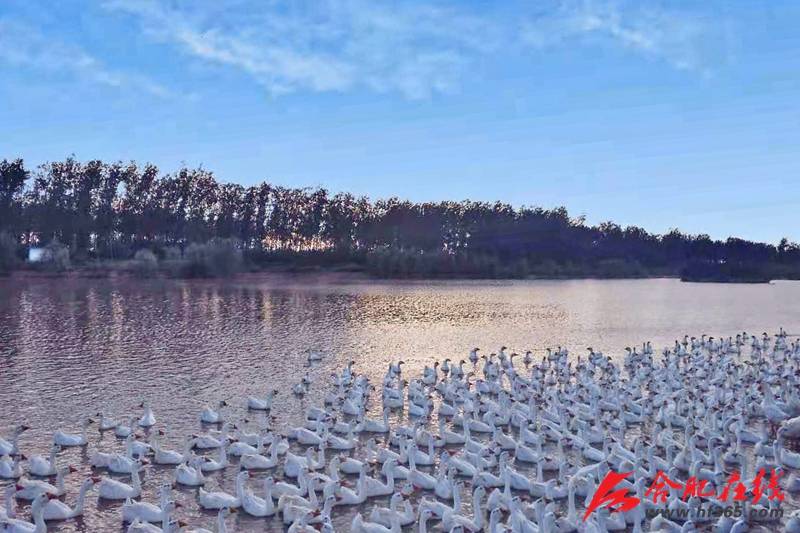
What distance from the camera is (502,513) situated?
13.5 metres

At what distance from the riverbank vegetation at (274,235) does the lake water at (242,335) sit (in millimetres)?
19651

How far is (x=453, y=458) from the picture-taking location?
15.6 meters

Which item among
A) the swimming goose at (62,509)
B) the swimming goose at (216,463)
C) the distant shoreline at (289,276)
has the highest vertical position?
the distant shoreline at (289,276)

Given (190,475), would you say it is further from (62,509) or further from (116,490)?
(62,509)

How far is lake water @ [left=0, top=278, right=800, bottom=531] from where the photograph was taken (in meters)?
21.6

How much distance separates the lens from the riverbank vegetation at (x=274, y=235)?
94.6 m

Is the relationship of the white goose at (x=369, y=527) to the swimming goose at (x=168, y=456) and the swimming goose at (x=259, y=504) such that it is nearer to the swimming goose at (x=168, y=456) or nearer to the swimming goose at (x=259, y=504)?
the swimming goose at (x=259, y=504)

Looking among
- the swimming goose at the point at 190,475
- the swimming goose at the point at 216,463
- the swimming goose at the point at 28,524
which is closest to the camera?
the swimming goose at the point at 28,524

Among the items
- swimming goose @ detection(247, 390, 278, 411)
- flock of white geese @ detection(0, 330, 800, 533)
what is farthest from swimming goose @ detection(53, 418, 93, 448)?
swimming goose @ detection(247, 390, 278, 411)

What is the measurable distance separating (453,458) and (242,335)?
24303mm

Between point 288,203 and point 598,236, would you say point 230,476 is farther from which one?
point 598,236

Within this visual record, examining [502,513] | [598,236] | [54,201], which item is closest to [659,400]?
[502,513]

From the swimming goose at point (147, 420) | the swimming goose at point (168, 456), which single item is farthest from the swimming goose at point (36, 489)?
the swimming goose at point (147, 420)

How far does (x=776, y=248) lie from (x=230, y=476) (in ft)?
563
